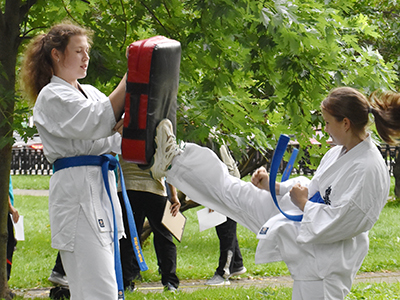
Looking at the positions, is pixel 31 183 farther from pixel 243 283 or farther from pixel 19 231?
pixel 243 283

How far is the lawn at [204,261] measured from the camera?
570cm

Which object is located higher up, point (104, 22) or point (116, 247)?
point (104, 22)

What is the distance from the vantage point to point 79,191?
122 inches

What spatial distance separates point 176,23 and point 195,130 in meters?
0.96

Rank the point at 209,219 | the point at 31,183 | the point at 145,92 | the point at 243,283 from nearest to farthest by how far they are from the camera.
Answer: the point at 145,92 < the point at 209,219 < the point at 243,283 < the point at 31,183

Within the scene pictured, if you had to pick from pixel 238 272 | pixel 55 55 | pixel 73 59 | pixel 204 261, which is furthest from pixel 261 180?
pixel 204 261

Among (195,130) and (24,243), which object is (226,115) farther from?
(24,243)

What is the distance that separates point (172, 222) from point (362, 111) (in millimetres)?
3207

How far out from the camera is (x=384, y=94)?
304cm

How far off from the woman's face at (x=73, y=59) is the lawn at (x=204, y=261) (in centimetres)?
299

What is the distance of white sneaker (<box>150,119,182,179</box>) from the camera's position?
297 centimetres

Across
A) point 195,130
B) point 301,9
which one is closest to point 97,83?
point 195,130

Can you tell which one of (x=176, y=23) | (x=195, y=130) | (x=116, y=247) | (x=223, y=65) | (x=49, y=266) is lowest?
(x=49, y=266)

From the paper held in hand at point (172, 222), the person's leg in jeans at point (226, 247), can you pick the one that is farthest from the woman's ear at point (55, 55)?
the person's leg in jeans at point (226, 247)
